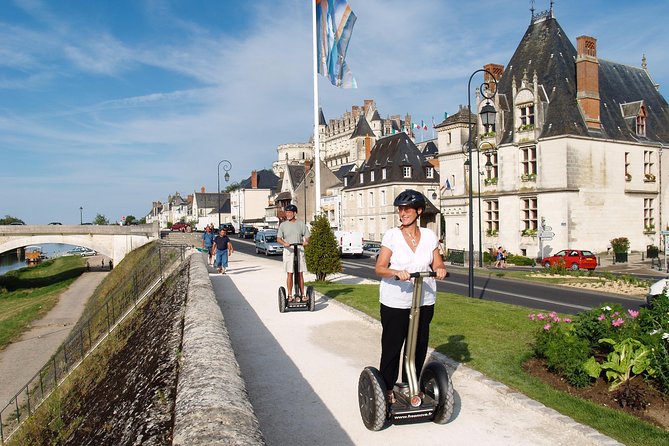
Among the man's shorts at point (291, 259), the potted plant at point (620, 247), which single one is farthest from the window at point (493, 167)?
the man's shorts at point (291, 259)

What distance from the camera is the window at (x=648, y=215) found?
3806 cm

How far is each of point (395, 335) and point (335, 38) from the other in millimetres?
15984

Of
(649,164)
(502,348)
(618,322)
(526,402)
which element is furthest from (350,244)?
(526,402)

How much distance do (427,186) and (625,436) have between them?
49565 mm

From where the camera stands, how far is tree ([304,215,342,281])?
17125 mm

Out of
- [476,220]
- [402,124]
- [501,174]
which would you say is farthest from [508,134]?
[402,124]

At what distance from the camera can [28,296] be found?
4472 centimetres

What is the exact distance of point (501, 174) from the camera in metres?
37.4

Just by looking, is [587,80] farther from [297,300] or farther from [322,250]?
[297,300]

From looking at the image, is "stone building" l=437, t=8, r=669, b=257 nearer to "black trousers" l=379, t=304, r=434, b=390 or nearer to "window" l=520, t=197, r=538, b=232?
"window" l=520, t=197, r=538, b=232

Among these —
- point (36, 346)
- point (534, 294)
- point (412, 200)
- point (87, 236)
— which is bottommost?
point (36, 346)

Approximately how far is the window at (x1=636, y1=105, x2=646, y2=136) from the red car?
1213cm

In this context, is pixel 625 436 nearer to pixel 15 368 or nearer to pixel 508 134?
pixel 15 368

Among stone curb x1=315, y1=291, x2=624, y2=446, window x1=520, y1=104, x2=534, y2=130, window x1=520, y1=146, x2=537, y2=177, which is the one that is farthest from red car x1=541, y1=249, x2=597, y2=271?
stone curb x1=315, y1=291, x2=624, y2=446
